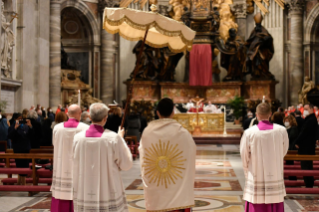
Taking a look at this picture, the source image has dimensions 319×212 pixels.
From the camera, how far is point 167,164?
4.88 m

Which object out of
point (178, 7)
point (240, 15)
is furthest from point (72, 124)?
point (240, 15)

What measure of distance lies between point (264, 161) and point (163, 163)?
1.37m

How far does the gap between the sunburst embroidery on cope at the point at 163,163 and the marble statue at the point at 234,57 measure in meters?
19.4

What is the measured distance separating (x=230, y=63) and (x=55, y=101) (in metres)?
9.08

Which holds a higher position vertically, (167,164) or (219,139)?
(167,164)

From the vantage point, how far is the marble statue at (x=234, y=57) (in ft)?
78.5

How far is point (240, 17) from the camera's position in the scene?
25.8m

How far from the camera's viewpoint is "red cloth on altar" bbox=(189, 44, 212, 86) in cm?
2430

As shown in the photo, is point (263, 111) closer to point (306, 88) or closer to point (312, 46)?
point (306, 88)

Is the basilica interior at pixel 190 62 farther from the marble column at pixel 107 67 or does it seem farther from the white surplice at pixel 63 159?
the white surplice at pixel 63 159

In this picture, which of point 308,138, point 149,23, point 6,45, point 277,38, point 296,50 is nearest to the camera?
point 149,23

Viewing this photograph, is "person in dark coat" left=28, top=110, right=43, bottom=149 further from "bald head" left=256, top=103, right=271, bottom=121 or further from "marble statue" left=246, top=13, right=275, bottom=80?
"marble statue" left=246, top=13, right=275, bottom=80

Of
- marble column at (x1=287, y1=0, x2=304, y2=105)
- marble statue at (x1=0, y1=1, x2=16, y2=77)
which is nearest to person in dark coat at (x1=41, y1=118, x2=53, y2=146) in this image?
marble statue at (x1=0, y1=1, x2=16, y2=77)

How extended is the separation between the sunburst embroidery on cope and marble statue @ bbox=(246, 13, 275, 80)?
18871mm
